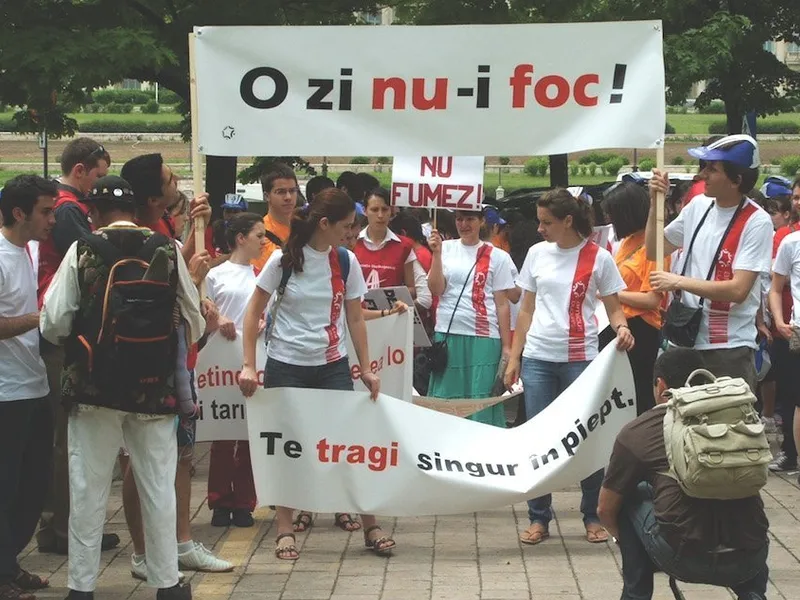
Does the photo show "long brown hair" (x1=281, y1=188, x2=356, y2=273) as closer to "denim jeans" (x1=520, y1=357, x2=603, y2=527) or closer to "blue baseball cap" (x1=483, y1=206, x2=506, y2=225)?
"denim jeans" (x1=520, y1=357, x2=603, y2=527)

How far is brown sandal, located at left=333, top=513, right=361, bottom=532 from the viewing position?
7922mm

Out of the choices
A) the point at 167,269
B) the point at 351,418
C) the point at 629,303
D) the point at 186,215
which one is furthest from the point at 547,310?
the point at 167,269

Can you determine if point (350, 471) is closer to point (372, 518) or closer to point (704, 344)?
point (372, 518)

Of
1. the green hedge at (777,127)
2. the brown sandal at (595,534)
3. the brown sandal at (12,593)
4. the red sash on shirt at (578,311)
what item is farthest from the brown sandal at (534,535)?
the green hedge at (777,127)

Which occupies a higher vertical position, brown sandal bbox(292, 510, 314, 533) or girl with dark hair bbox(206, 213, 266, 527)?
girl with dark hair bbox(206, 213, 266, 527)

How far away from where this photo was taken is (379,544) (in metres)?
7.32

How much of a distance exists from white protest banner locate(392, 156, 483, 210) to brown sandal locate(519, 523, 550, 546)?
3081 millimetres

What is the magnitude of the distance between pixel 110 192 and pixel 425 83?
6.38ft

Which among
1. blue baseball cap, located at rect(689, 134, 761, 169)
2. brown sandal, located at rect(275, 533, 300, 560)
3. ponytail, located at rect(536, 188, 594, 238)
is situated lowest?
brown sandal, located at rect(275, 533, 300, 560)

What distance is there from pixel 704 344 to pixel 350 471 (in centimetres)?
192

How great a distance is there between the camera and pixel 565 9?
1791cm

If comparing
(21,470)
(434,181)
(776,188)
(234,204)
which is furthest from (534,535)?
(776,188)

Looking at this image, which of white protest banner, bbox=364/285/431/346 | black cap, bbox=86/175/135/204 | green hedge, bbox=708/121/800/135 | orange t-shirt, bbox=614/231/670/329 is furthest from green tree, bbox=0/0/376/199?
green hedge, bbox=708/121/800/135

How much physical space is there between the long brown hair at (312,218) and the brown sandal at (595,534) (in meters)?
2.08
